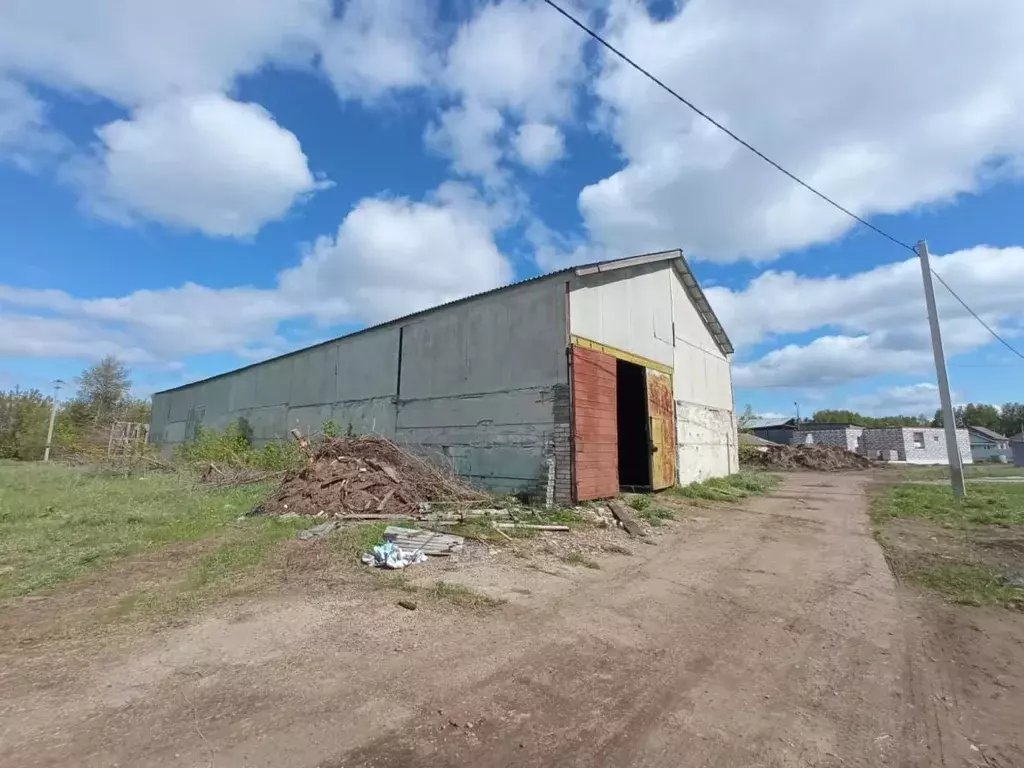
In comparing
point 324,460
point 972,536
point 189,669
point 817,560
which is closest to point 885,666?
point 817,560

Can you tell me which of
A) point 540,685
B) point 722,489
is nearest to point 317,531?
point 540,685

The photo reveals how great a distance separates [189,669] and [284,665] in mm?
610

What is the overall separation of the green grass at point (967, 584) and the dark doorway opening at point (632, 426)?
7.39 meters

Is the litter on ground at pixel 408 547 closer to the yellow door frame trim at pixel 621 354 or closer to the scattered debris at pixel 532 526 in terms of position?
the scattered debris at pixel 532 526

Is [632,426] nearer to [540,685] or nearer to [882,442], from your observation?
[540,685]

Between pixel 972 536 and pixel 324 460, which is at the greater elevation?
pixel 324 460

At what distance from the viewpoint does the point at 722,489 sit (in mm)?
14945

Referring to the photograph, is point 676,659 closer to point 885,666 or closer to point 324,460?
point 885,666

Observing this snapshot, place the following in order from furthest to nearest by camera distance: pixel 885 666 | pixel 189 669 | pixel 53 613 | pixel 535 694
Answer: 1. pixel 53 613
2. pixel 885 666
3. pixel 189 669
4. pixel 535 694

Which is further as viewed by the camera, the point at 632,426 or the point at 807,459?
the point at 807,459

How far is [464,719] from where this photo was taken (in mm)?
2838

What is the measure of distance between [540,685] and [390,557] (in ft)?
10.4

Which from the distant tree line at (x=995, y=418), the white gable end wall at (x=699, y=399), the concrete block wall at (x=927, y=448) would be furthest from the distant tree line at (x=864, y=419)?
the white gable end wall at (x=699, y=399)

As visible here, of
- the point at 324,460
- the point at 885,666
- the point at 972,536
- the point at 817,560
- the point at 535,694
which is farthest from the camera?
the point at 324,460
